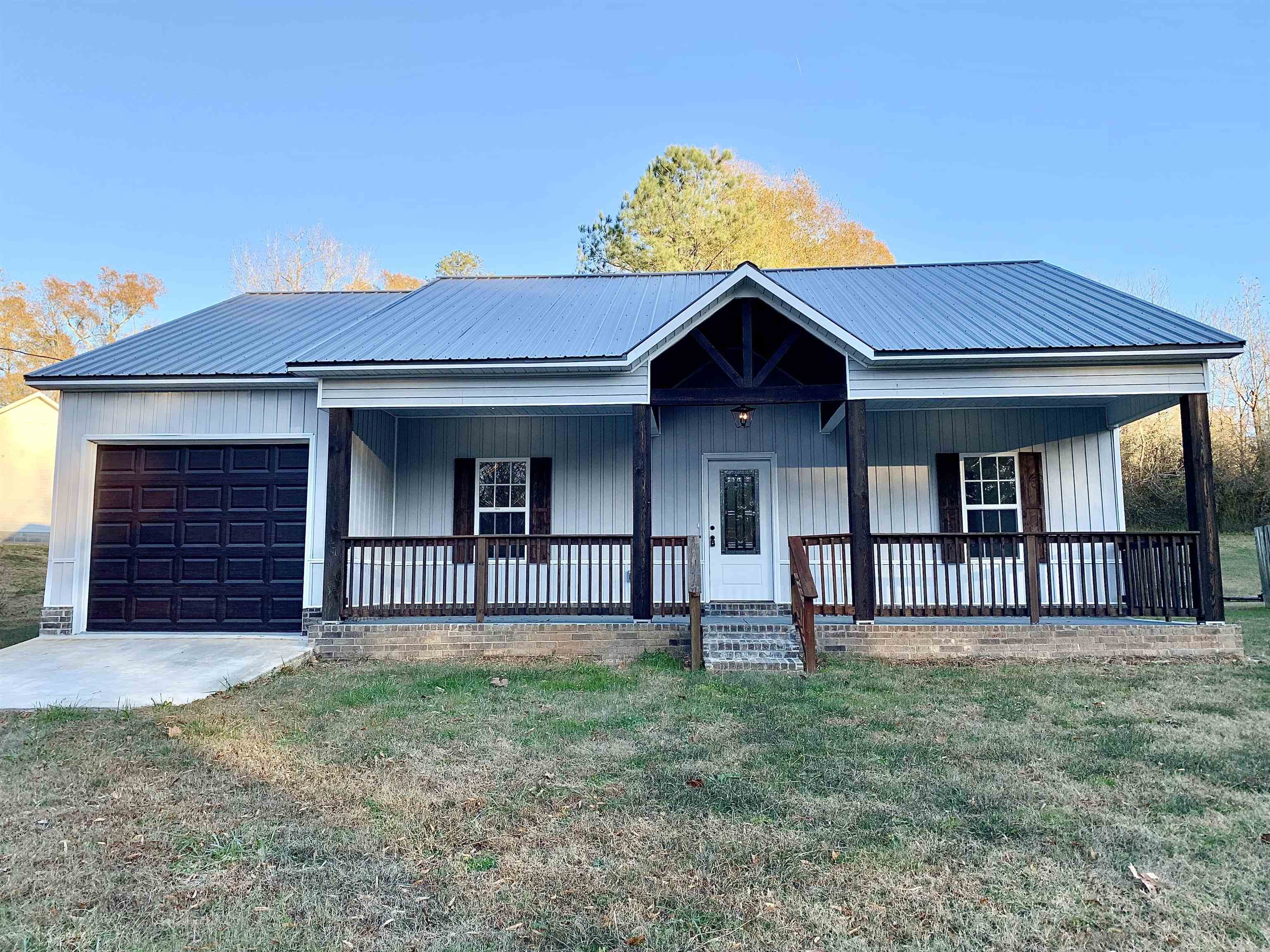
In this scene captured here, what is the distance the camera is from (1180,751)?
451 centimetres

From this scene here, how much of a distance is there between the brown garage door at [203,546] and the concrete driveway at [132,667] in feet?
1.22

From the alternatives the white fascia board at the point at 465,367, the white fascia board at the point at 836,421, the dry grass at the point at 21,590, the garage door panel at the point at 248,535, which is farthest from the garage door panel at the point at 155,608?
the white fascia board at the point at 836,421

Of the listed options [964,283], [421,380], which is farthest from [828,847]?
[964,283]

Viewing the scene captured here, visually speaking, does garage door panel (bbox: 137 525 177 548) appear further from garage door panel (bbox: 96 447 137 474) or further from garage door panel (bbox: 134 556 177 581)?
garage door panel (bbox: 96 447 137 474)

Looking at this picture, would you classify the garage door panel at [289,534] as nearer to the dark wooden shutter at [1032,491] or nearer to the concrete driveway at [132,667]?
the concrete driveway at [132,667]

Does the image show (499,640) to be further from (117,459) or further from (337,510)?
(117,459)

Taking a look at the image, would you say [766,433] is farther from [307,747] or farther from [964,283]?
[307,747]

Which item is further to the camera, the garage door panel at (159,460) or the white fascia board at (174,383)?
the garage door panel at (159,460)

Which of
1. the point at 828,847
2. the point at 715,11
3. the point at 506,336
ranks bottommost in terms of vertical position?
the point at 828,847

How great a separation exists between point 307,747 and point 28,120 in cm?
2920

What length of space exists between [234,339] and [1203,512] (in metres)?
12.6

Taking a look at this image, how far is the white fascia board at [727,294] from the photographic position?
7.87 metres

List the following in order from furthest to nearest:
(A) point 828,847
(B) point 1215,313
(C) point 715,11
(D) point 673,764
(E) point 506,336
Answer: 1. (B) point 1215,313
2. (C) point 715,11
3. (E) point 506,336
4. (D) point 673,764
5. (A) point 828,847

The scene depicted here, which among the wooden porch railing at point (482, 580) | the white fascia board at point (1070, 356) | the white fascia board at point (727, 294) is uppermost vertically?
the white fascia board at point (727, 294)
